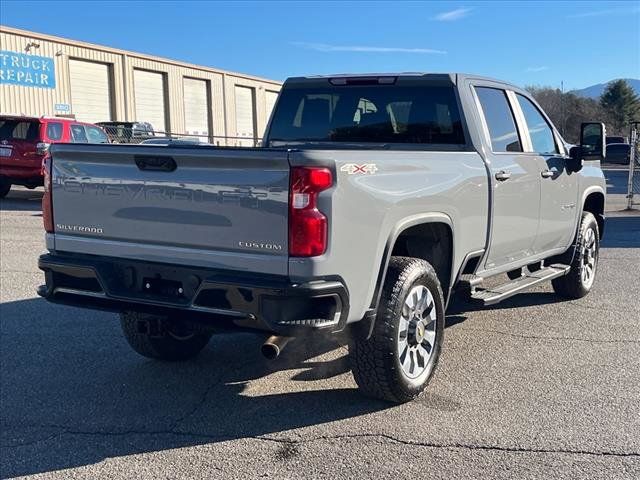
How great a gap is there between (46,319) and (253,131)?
36.7 meters

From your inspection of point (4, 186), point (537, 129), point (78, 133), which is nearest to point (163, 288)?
point (537, 129)

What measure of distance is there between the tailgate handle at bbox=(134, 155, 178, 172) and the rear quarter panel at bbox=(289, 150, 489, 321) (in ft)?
2.48

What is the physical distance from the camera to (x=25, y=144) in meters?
15.8

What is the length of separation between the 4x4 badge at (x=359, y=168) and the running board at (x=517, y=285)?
67.4 inches

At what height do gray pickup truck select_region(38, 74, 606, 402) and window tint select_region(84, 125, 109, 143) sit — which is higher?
window tint select_region(84, 125, 109, 143)

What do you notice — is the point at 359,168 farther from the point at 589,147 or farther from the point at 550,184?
the point at 589,147

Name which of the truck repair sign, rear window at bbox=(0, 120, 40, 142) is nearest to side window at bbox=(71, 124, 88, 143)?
rear window at bbox=(0, 120, 40, 142)

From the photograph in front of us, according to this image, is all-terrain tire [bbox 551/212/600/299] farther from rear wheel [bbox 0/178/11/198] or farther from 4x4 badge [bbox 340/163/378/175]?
rear wheel [bbox 0/178/11/198]

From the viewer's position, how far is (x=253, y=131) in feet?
139

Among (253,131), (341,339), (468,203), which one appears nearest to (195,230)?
(341,339)

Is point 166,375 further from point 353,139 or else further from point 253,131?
point 253,131

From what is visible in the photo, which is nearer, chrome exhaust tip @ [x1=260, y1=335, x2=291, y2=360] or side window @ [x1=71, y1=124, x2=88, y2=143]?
chrome exhaust tip @ [x1=260, y1=335, x2=291, y2=360]

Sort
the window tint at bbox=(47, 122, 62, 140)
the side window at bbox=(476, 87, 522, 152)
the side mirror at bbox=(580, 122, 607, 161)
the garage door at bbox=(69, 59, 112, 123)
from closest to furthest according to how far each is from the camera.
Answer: the side window at bbox=(476, 87, 522, 152) < the side mirror at bbox=(580, 122, 607, 161) < the window tint at bbox=(47, 122, 62, 140) < the garage door at bbox=(69, 59, 112, 123)

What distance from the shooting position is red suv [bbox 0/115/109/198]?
15.8 meters
